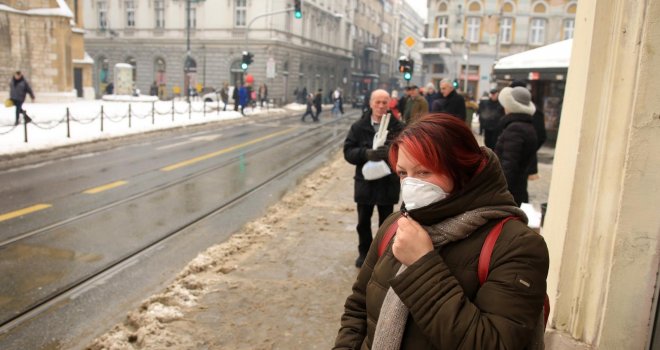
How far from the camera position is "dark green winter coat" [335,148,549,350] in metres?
1.48

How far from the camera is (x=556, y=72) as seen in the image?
1401cm

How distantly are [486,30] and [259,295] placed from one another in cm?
5048

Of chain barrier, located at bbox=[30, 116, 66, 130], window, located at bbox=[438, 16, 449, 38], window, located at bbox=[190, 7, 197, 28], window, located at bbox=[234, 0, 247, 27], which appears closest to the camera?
chain barrier, located at bbox=[30, 116, 66, 130]

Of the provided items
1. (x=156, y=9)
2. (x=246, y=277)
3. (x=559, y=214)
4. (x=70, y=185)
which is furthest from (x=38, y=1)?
(x=559, y=214)

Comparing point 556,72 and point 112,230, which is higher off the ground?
point 556,72

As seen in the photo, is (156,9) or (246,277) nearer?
(246,277)

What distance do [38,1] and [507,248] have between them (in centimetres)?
3540

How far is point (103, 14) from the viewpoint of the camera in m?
52.2

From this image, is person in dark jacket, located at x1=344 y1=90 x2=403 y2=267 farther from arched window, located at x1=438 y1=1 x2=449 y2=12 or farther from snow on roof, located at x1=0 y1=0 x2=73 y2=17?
arched window, located at x1=438 y1=1 x2=449 y2=12

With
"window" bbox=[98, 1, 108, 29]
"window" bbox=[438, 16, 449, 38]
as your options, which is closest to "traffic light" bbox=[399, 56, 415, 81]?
"window" bbox=[438, 16, 449, 38]

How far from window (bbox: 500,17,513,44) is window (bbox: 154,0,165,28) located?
30926mm

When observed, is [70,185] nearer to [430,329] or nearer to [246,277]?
[246,277]

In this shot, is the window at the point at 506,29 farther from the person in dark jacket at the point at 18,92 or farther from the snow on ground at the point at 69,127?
the person in dark jacket at the point at 18,92

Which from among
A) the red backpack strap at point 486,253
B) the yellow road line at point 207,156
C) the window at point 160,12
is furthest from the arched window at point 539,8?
the red backpack strap at point 486,253
